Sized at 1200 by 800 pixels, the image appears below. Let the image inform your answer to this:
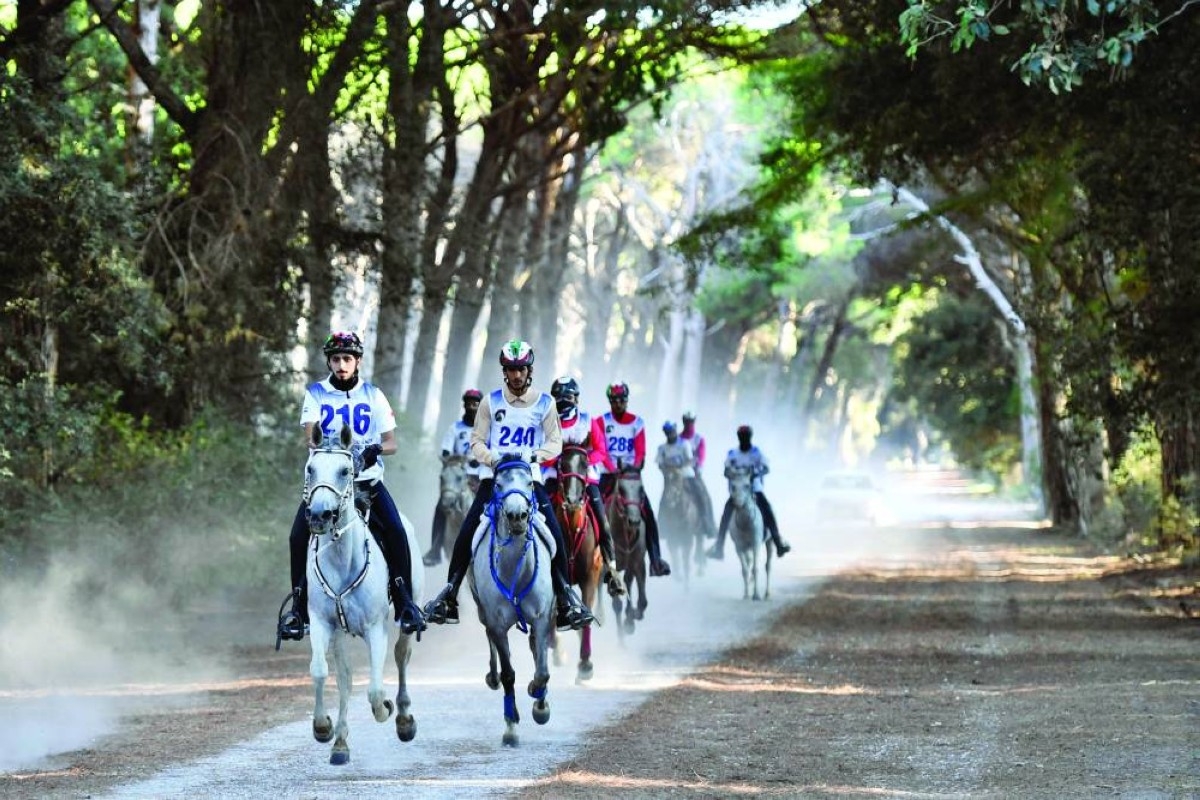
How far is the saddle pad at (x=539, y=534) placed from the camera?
539 inches

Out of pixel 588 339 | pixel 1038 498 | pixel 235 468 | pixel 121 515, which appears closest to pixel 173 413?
pixel 235 468

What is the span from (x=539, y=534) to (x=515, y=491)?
93cm

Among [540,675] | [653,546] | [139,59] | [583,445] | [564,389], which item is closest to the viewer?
[540,675]

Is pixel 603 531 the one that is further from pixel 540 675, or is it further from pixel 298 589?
pixel 298 589

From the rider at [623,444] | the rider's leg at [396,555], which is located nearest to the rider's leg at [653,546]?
the rider at [623,444]

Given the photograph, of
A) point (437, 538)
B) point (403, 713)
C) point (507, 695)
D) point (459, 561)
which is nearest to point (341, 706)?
point (403, 713)

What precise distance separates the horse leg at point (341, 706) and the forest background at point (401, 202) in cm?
676

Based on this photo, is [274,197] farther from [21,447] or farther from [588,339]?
[588,339]

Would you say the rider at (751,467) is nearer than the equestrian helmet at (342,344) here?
No

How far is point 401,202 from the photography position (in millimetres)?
28578

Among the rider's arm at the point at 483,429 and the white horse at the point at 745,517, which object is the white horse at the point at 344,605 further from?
the white horse at the point at 745,517

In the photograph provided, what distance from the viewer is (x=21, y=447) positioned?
19812 millimetres

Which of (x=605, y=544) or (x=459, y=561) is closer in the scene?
(x=459, y=561)

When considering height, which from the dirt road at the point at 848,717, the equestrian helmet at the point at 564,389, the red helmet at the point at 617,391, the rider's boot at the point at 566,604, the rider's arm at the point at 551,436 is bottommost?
the dirt road at the point at 848,717
